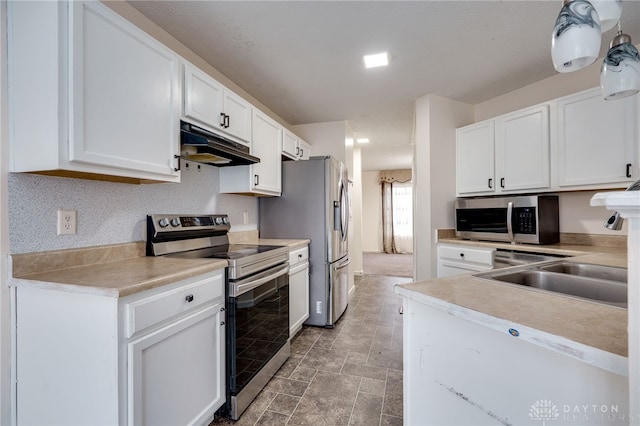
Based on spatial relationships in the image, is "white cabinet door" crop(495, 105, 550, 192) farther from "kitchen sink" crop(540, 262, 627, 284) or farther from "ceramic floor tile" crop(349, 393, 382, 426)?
"ceramic floor tile" crop(349, 393, 382, 426)

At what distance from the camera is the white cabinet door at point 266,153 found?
245cm

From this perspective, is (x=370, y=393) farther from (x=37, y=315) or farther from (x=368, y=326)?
(x=37, y=315)

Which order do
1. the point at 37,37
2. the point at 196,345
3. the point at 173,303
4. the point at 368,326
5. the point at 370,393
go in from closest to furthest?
the point at 37,37, the point at 173,303, the point at 196,345, the point at 370,393, the point at 368,326

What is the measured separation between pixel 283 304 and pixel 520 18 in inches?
103

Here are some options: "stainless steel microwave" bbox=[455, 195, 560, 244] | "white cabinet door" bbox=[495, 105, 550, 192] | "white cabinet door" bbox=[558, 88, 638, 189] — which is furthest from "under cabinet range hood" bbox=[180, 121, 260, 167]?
"white cabinet door" bbox=[558, 88, 638, 189]

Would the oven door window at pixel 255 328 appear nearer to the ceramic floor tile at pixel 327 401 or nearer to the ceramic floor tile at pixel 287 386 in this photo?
the ceramic floor tile at pixel 287 386

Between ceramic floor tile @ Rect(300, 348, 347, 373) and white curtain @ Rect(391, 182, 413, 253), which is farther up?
white curtain @ Rect(391, 182, 413, 253)

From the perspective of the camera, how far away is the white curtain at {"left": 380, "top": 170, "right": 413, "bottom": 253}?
8.12 meters

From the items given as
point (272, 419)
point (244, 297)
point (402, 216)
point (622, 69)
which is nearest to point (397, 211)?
point (402, 216)

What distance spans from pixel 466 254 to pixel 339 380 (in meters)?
1.66

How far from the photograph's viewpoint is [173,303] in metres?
1.26

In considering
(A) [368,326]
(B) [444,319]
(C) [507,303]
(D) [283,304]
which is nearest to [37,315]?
(D) [283,304]

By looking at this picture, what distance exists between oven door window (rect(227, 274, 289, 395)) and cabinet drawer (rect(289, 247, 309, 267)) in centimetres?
28

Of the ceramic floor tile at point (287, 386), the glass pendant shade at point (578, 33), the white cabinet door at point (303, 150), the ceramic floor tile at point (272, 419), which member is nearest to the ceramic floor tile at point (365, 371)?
the ceramic floor tile at point (287, 386)
